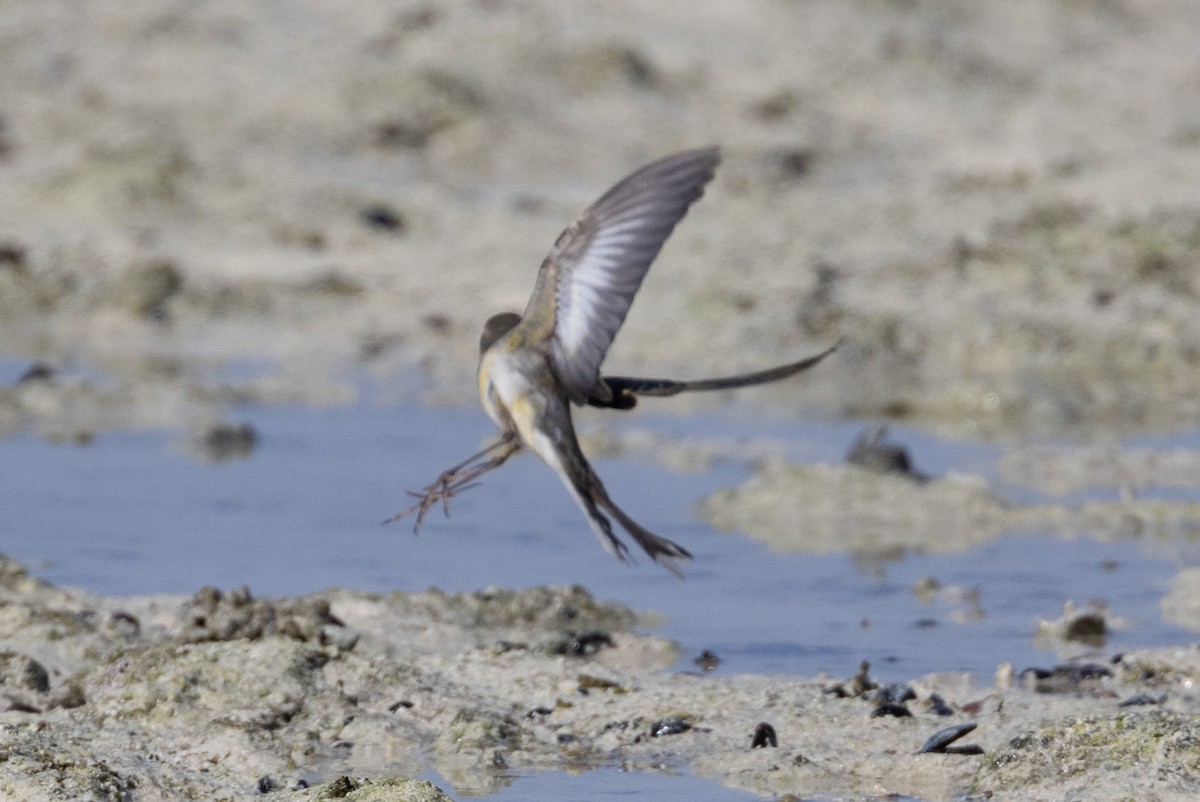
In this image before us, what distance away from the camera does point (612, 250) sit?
4.38 m

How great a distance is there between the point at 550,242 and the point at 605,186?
2249 mm

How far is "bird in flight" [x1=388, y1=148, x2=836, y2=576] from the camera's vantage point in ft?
14.3

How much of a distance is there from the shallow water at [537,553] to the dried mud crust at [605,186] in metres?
1.27

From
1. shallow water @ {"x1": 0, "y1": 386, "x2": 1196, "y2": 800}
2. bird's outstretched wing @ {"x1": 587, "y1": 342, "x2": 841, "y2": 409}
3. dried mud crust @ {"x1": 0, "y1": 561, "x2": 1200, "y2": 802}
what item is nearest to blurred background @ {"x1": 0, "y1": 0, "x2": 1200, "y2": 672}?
shallow water @ {"x1": 0, "y1": 386, "x2": 1196, "y2": 800}

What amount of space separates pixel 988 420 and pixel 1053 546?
3092 mm

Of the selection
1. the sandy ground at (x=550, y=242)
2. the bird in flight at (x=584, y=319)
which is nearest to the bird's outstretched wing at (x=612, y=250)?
the bird in flight at (x=584, y=319)

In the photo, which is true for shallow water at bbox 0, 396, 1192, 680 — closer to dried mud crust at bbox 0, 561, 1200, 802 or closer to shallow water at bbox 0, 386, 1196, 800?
shallow water at bbox 0, 386, 1196, 800

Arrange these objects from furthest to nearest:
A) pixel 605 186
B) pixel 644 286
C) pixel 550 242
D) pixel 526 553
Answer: pixel 605 186
pixel 550 242
pixel 644 286
pixel 526 553

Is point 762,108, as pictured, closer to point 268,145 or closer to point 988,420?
point 268,145

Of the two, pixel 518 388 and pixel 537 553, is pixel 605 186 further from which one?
pixel 518 388

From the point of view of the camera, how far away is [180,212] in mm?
15750

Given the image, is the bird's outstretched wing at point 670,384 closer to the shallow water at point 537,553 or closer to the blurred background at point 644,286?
the shallow water at point 537,553

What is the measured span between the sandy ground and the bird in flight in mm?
970

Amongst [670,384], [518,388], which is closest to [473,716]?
[670,384]
